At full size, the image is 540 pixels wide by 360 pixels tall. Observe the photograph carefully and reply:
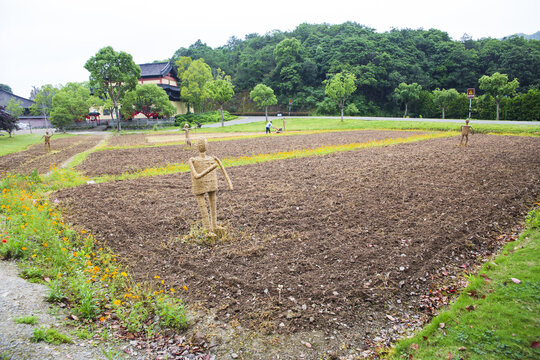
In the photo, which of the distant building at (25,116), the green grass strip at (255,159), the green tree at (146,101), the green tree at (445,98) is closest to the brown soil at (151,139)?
the green grass strip at (255,159)

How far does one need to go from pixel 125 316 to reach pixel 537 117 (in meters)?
44.0

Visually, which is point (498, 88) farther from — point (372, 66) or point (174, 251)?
point (174, 251)

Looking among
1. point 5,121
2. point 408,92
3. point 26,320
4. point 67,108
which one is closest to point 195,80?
point 67,108

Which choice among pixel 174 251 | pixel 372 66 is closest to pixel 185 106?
pixel 372 66

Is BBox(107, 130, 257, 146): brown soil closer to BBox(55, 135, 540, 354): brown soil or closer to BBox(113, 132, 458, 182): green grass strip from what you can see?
BBox(113, 132, 458, 182): green grass strip

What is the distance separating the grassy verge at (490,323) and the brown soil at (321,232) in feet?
1.71

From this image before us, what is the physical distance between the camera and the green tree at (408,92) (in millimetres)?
48750

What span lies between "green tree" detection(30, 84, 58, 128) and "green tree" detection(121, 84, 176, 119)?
56.8 ft

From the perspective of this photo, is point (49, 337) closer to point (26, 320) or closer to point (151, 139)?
point (26, 320)

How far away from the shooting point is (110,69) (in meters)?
37.7

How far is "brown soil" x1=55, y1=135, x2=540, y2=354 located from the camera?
4.66 metres

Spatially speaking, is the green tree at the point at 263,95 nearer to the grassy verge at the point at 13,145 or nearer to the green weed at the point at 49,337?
the grassy verge at the point at 13,145

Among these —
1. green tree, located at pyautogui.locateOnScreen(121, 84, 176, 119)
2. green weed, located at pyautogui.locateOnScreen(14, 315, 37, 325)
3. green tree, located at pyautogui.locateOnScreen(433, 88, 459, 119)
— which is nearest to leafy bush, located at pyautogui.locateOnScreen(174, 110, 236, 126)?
green tree, located at pyautogui.locateOnScreen(121, 84, 176, 119)

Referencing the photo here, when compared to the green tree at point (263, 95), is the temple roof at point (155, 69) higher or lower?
higher
